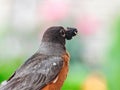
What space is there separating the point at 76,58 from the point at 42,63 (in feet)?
8.72

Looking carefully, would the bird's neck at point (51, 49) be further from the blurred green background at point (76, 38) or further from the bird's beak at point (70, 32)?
the blurred green background at point (76, 38)

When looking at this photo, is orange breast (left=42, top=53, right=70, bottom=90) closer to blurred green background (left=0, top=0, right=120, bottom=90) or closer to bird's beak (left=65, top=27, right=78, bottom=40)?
bird's beak (left=65, top=27, right=78, bottom=40)

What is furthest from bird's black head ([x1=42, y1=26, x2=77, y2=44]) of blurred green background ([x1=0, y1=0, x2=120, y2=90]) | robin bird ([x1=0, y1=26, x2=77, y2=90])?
blurred green background ([x1=0, y1=0, x2=120, y2=90])

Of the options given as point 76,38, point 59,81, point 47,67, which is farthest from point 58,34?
point 76,38

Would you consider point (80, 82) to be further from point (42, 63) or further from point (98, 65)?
point (42, 63)

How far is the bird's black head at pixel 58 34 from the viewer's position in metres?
6.07

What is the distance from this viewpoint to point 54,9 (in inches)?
295

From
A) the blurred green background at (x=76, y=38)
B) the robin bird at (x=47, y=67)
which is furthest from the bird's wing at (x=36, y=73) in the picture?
the blurred green background at (x=76, y=38)

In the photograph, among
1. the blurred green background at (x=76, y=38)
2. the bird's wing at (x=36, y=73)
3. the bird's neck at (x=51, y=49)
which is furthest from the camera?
the blurred green background at (x=76, y=38)

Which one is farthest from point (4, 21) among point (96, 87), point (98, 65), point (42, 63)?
point (42, 63)

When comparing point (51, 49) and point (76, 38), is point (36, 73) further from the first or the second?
point (76, 38)

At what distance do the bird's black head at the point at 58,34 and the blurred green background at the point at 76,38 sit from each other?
→ 98 cm

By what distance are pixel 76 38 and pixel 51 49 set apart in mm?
2791

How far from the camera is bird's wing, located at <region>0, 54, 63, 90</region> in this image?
585cm
